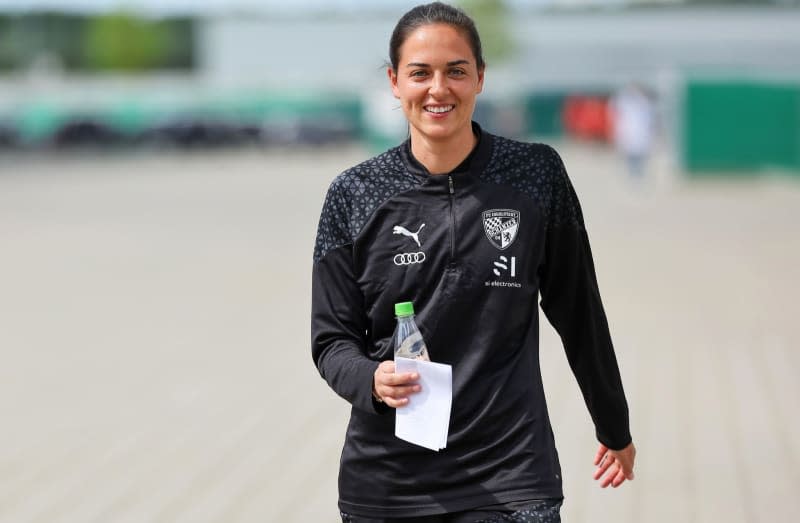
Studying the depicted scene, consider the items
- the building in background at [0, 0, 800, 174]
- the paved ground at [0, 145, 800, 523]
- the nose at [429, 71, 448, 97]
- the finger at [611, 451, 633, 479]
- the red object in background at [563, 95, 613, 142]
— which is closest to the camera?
the nose at [429, 71, 448, 97]

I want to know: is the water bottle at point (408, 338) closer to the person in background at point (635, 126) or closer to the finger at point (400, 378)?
the finger at point (400, 378)

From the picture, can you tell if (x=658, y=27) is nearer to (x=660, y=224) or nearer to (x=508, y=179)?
(x=660, y=224)

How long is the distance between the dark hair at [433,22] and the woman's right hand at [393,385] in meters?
0.68

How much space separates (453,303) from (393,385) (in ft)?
0.77

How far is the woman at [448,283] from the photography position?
9.41ft

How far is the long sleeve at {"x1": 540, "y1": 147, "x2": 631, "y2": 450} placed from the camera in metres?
2.98

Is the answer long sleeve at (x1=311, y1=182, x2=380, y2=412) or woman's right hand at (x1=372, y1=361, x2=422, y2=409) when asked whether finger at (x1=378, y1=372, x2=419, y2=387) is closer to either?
woman's right hand at (x1=372, y1=361, x2=422, y2=409)

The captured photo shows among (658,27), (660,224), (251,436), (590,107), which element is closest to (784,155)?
(660,224)

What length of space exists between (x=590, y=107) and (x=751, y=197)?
106ft

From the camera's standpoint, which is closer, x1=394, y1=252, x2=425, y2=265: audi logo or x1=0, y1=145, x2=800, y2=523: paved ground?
x1=394, y1=252, x2=425, y2=265: audi logo

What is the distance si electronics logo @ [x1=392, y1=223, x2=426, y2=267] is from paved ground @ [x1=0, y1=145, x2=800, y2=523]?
2923mm

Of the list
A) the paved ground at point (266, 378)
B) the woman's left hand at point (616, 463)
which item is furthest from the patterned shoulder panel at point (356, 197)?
the paved ground at point (266, 378)

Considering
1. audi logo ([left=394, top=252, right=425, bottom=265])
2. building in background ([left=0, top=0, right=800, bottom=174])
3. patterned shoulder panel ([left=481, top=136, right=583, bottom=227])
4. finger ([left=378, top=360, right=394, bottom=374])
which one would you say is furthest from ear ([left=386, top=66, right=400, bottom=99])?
building in background ([left=0, top=0, right=800, bottom=174])

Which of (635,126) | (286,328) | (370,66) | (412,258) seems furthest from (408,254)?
(370,66)
